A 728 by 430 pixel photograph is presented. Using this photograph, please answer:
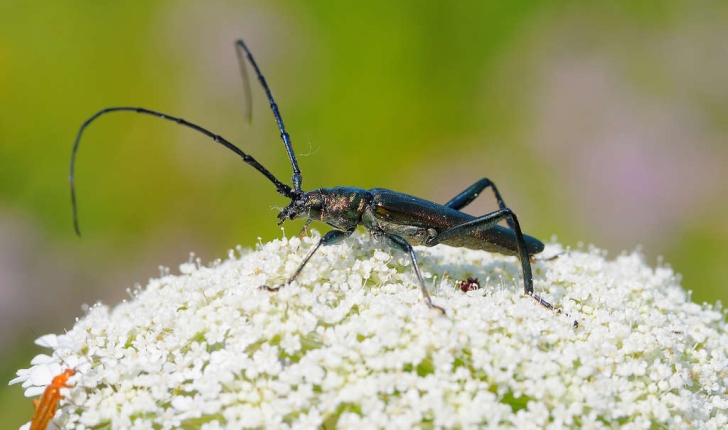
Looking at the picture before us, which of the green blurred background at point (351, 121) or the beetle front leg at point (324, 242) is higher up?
the green blurred background at point (351, 121)

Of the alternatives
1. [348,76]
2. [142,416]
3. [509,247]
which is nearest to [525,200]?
[348,76]

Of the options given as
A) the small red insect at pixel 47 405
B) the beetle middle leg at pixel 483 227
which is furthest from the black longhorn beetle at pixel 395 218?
the small red insect at pixel 47 405

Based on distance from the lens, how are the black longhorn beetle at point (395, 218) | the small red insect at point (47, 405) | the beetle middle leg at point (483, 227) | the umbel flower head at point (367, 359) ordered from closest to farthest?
the umbel flower head at point (367, 359)
the small red insect at point (47, 405)
the black longhorn beetle at point (395, 218)
the beetle middle leg at point (483, 227)

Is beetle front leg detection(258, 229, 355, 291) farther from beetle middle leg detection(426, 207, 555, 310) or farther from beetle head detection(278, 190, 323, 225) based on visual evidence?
beetle middle leg detection(426, 207, 555, 310)

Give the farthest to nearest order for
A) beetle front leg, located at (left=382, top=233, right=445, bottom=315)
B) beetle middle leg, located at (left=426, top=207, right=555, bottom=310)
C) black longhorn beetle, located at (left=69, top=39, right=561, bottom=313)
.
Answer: beetle middle leg, located at (left=426, top=207, right=555, bottom=310), black longhorn beetle, located at (left=69, top=39, right=561, bottom=313), beetle front leg, located at (left=382, top=233, right=445, bottom=315)

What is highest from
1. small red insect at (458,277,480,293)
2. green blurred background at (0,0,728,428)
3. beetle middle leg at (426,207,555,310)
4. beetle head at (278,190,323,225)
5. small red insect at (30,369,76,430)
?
green blurred background at (0,0,728,428)

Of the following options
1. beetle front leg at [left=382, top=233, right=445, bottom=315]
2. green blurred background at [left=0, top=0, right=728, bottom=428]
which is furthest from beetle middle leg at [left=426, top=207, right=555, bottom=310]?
green blurred background at [left=0, top=0, right=728, bottom=428]

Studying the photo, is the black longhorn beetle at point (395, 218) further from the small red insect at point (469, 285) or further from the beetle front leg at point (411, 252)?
the small red insect at point (469, 285)
